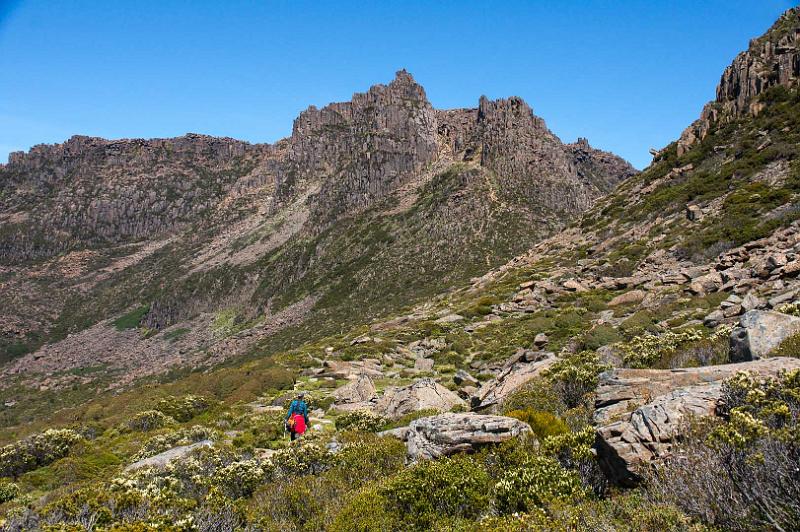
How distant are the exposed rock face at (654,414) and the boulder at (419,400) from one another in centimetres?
793

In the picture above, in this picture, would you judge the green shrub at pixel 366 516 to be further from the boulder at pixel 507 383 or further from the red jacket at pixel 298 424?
the red jacket at pixel 298 424

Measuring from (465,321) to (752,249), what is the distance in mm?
17489

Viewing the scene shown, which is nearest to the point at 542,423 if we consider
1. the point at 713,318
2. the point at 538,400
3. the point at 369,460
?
the point at 538,400

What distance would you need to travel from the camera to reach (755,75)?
50125 millimetres

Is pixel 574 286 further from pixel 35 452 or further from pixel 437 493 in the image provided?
pixel 35 452

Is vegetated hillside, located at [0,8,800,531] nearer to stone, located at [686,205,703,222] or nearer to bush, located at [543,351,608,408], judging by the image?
bush, located at [543,351,608,408]

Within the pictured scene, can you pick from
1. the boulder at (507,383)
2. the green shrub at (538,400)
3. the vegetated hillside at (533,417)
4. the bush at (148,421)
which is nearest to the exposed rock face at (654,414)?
the vegetated hillside at (533,417)

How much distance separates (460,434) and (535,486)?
9.91 ft

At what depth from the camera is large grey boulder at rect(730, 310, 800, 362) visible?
11188 mm

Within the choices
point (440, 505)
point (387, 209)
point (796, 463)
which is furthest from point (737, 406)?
point (387, 209)

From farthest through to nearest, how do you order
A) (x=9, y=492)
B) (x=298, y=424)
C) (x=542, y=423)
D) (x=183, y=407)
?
(x=183, y=407) → (x=298, y=424) → (x=9, y=492) → (x=542, y=423)

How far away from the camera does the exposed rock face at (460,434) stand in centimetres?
1086

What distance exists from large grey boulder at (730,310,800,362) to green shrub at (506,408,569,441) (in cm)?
464

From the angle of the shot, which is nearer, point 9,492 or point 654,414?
point 654,414
